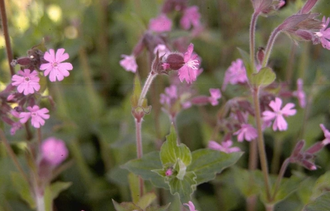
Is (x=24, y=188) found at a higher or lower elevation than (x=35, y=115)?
lower

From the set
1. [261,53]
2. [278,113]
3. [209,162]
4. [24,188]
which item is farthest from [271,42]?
[24,188]

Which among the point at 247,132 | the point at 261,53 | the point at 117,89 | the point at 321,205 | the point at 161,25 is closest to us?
the point at 321,205

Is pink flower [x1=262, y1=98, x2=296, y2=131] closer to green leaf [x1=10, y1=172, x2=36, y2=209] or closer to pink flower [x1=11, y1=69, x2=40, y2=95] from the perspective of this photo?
pink flower [x1=11, y1=69, x2=40, y2=95]

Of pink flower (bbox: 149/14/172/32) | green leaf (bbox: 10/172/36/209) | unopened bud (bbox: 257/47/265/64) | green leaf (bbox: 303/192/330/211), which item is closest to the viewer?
green leaf (bbox: 303/192/330/211)

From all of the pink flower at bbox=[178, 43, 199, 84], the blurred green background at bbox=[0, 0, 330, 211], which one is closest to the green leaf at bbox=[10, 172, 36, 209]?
the blurred green background at bbox=[0, 0, 330, 211]

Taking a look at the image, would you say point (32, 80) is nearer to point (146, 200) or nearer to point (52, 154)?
point (52, 154)

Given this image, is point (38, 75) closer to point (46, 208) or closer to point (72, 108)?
point (46, 208)

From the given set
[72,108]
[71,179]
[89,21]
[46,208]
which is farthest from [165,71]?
[89,21]
